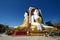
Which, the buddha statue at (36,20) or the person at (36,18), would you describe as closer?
the buddha statue at (36,20)

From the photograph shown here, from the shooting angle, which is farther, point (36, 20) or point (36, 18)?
point (36, 18)

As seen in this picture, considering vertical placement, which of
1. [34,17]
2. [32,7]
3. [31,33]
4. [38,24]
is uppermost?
[32,7]

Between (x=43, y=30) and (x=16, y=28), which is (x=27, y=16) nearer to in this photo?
(x=16, y=28)

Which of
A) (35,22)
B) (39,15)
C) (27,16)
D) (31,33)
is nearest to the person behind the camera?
(31,33)

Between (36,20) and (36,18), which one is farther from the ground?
(36,18)

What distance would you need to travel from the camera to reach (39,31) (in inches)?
941

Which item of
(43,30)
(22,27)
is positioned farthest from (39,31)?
(22,27)

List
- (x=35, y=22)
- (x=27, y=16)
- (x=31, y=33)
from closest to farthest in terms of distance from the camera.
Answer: (x=31, y=33), (x=35, y=22), (x=27, y=16)

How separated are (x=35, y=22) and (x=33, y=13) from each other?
2867 millimetres

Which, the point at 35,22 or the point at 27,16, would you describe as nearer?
the point at 35,22

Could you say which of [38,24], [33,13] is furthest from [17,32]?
[33,13]

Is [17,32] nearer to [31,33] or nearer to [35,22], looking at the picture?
[31,33]

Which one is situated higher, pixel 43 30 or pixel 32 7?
pixel 32 7

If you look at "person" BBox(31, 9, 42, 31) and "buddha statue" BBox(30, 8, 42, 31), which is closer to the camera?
"buddha statue" BBox(30, 8, 42, 31)
